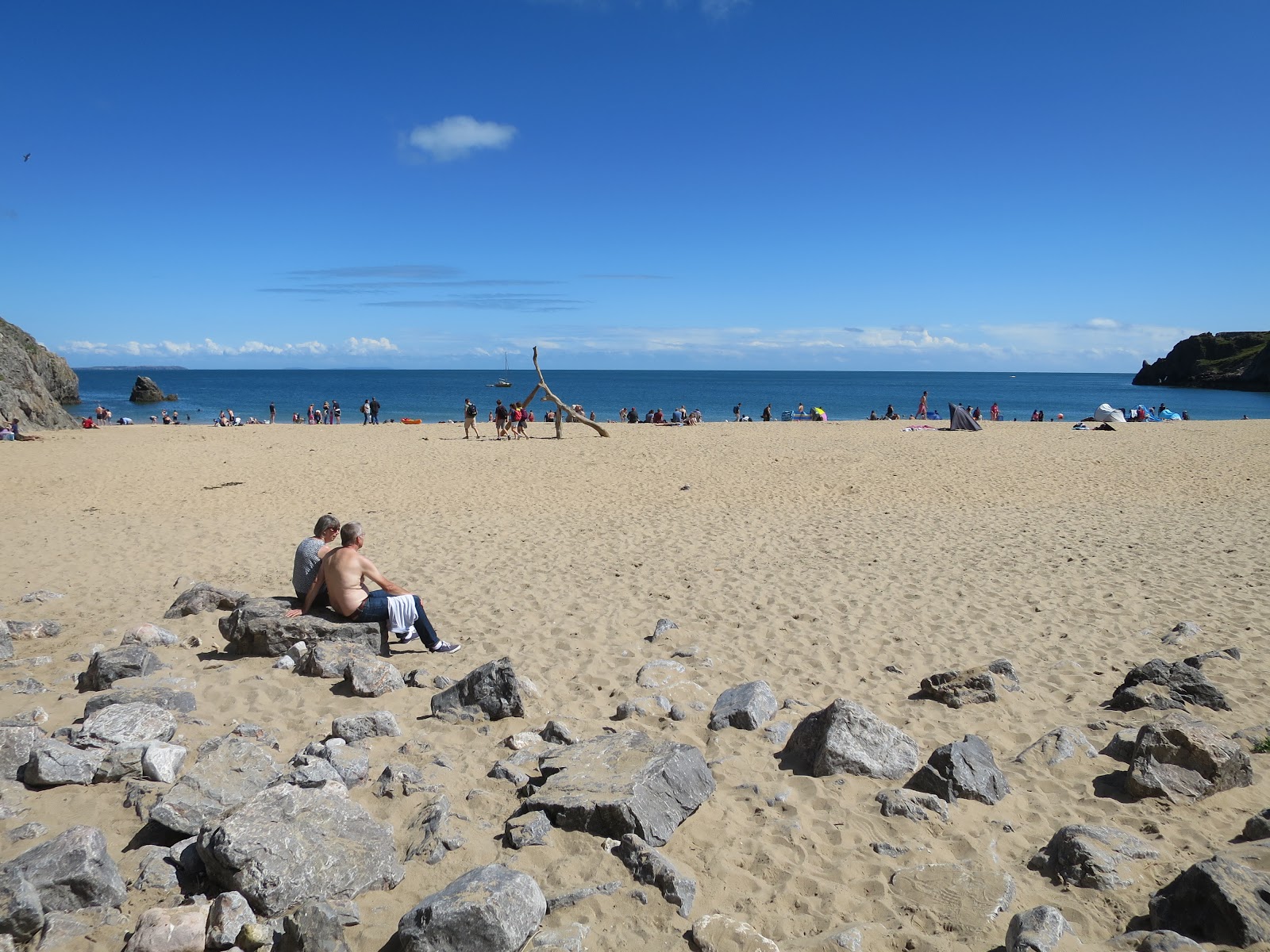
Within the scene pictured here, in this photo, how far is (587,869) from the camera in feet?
12.5

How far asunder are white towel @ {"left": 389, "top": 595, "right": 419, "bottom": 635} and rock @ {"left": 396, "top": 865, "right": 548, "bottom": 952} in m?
3.96

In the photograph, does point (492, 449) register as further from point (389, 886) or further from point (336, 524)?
point (389, 886)

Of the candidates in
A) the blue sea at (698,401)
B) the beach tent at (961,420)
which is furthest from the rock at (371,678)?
the blue sea at (698,401)

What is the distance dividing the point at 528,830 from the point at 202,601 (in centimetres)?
564

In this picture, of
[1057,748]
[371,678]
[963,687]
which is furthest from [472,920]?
[963,687]

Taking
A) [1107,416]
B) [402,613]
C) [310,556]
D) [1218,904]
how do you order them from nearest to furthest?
[1218,904], [402,613], [310,556], [1107,416]

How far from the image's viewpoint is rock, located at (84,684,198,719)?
17.6 feet

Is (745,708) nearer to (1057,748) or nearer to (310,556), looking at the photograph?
(1057,748)

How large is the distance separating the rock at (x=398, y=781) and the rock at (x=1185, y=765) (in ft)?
13.8

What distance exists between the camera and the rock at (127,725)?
4684mm

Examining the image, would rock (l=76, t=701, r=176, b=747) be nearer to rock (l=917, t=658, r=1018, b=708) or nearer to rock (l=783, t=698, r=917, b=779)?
rock (l=783, t=698, r=917, b=779)

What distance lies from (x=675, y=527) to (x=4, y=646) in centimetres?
895

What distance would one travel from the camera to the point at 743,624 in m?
8.11

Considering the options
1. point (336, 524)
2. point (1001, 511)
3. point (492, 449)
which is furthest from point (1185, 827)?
point (492, 449)
